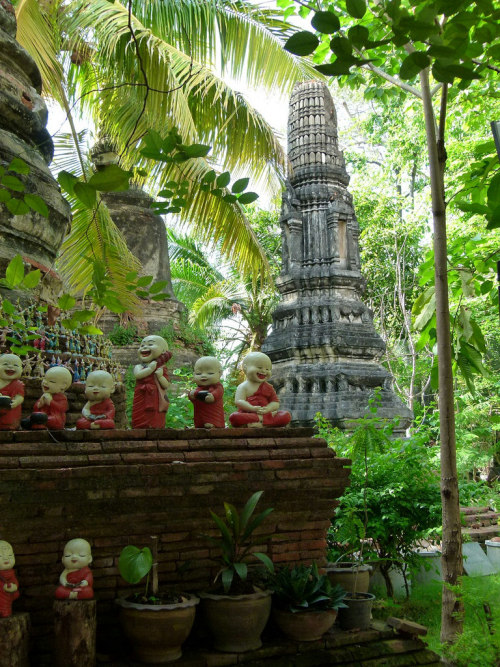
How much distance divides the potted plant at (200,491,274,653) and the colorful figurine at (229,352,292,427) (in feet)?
2.12

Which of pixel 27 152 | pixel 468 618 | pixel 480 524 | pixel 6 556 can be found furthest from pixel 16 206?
pixel 480 524

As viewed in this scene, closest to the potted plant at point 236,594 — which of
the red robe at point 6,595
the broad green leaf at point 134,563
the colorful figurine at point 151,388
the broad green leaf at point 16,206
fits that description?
the broad green leaf at point 134,563

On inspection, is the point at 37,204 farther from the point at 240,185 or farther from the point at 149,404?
the point at 149,404

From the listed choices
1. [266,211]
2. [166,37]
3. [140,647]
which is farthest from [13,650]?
[266,211]

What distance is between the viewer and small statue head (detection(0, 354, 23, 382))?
12.4 feet

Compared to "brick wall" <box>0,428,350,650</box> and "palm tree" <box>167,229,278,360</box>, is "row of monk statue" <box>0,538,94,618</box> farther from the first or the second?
"palm tree" <box>167,229,278,360</box>

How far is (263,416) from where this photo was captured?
4316 millimetres

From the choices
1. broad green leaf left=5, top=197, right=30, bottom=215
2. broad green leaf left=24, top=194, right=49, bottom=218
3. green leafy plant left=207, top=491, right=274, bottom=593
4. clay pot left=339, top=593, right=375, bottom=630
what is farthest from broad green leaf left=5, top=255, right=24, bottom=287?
clay pot left=339, top=593, right=375, bottom=630

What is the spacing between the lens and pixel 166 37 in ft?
30.3

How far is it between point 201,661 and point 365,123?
21.6 m

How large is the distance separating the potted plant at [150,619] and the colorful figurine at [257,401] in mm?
1185

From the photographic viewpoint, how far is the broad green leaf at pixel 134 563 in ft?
10.7

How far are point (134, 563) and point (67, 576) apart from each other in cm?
34

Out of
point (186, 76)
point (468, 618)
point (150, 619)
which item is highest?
point (186, 76)
